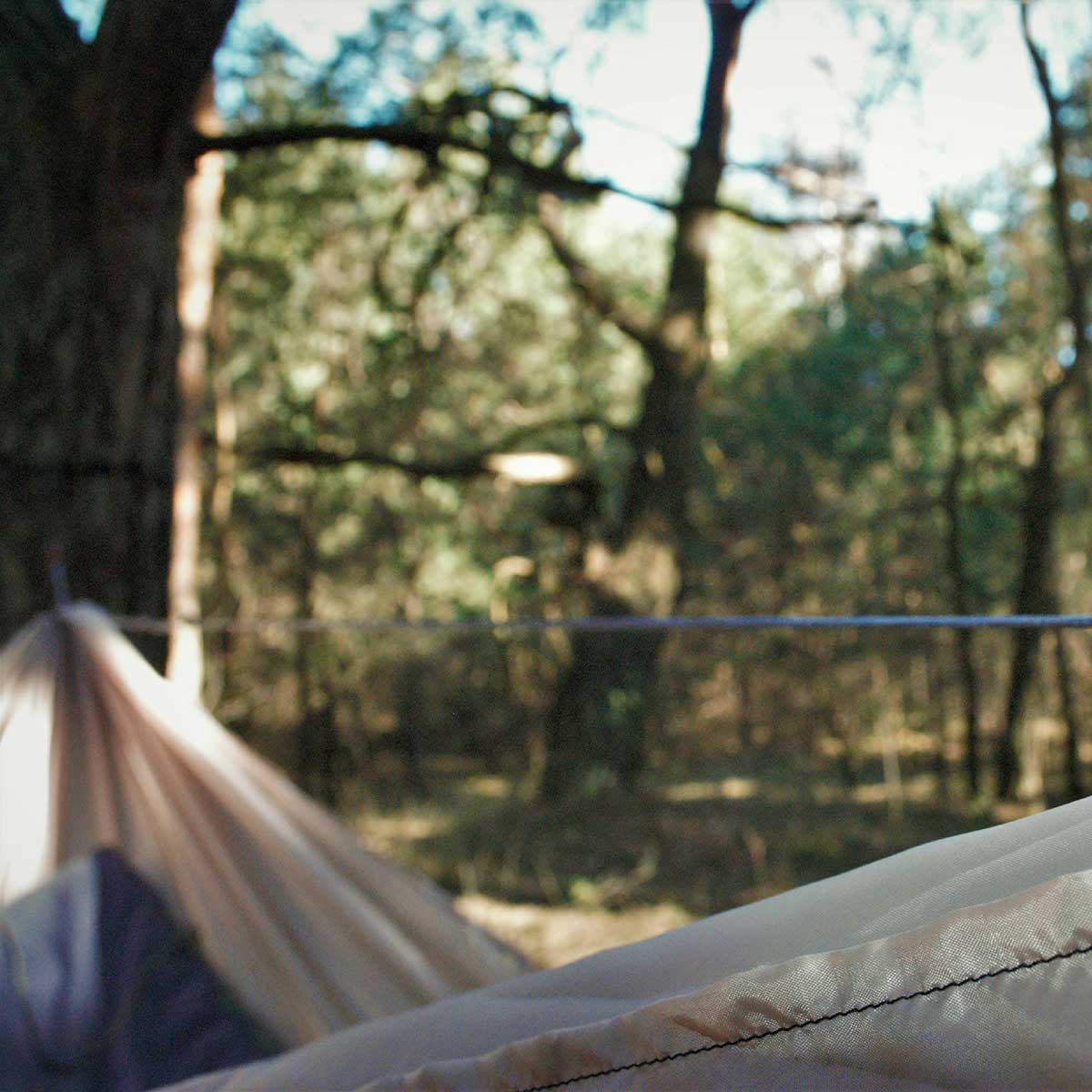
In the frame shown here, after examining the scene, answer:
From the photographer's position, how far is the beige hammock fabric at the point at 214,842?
165 cm

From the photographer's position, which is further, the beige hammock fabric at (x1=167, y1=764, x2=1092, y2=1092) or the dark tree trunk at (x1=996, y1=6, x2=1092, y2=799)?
the dark tree trunk at (x1=996, y1=6, x2=1092, y2=799)

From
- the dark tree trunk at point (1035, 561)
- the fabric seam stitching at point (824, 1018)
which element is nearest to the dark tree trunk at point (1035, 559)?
the dark tree trunk at point (1035, 561)

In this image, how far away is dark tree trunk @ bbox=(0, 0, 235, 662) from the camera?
2104mm

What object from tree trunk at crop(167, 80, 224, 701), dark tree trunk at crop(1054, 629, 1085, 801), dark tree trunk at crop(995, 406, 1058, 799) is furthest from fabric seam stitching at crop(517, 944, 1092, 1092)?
dark tree trunk at crop(995, 406, 1058, 799)

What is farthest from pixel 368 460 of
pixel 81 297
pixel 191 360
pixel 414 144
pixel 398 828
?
pixel 398 828

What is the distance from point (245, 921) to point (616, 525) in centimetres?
433

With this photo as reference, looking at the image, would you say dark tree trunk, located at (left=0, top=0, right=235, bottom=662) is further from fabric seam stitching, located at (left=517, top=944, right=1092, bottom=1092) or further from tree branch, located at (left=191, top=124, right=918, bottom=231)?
fabric seam stitching, located at (left=517, top=944, right=1092, bottom=1092)

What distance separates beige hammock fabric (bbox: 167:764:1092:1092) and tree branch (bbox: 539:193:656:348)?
16.8ft

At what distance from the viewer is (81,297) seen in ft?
7.04

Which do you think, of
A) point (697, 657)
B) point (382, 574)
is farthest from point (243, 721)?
point (697, 657)

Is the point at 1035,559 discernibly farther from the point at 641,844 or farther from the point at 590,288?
the point at 590,288

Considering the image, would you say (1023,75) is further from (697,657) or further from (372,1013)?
(697,657)

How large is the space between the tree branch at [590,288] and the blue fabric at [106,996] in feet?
14.4

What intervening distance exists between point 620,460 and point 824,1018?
904 centimetres
